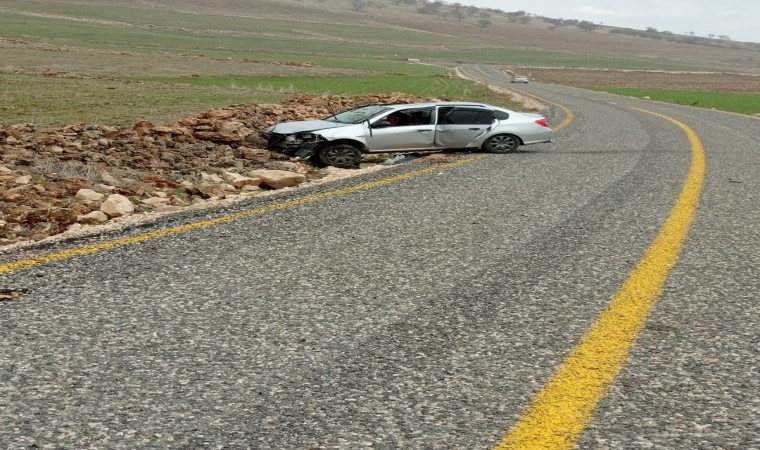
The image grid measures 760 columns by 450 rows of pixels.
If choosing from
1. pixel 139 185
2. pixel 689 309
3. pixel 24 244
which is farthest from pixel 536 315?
pixel 139 185

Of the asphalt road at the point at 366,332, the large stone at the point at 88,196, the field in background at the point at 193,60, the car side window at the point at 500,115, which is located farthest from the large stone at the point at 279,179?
the field in background at the point at 193,60

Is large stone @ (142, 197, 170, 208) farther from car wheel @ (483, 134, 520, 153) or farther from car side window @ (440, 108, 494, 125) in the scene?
car wheel @ (483, 134, 520, 153)

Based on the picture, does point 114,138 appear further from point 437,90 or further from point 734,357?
point 437,90

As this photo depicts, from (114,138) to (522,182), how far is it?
832 centimetres

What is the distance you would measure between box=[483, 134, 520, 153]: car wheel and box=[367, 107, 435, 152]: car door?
1352 millimetres

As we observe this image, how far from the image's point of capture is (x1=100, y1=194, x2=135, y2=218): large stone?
8.80 meters

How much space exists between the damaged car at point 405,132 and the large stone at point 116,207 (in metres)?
5.67

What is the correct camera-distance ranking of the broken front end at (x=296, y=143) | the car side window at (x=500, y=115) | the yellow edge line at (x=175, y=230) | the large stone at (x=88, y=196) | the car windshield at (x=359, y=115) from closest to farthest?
the yellow edge line at (x=175, y=230) → the large stone at (x=88, y=196) → the broken front end at (x=296, y=143) → the car windshield at (x=359, y=115) → the car side window at (x=500, y=115)

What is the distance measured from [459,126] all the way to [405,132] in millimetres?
1239

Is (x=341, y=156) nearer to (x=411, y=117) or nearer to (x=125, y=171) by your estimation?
(x=411, y=117)

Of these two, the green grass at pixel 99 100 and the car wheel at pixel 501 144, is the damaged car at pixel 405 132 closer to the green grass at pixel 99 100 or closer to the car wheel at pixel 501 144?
the car wheel at pixel 501 144

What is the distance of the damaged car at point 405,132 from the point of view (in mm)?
Result: 14555

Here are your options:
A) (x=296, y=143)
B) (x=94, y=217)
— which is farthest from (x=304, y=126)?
(x=94, y=217)

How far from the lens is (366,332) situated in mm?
4551
